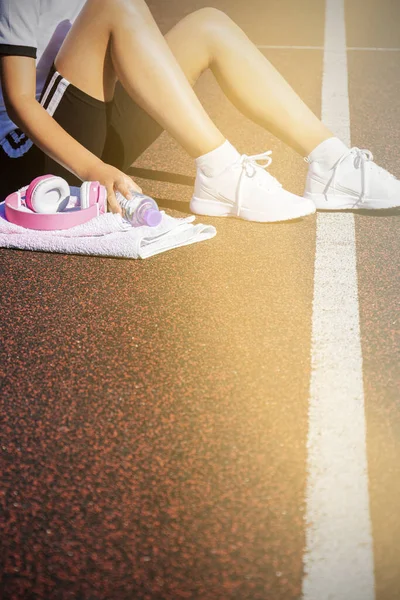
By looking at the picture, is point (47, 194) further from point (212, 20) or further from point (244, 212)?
point (212, 20)

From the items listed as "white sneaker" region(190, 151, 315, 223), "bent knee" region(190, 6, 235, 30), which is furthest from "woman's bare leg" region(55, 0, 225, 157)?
"bent knee" region(190, 6, 235, 30)

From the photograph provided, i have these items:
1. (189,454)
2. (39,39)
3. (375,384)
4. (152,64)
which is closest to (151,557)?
(189,454)

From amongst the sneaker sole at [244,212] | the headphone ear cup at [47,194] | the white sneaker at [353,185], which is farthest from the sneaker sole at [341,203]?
the headphone ear cup at [47,194]

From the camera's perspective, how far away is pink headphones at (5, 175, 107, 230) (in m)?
2.94

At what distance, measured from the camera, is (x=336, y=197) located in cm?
321

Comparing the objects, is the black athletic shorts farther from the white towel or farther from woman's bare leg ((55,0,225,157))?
the white towel

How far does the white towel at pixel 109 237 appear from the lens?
9.36 ft

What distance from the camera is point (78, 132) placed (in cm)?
311

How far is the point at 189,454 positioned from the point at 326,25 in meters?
7.18

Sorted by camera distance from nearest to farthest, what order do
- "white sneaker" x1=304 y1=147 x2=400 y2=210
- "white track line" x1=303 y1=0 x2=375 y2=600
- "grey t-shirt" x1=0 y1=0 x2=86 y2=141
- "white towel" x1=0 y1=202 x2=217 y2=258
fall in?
1. "white track line" x1=303 y1=0 x2=375 y2=600
2. "grey t-shirt" x1=0 y1=0 x2=86 y2=141
3. "white towel" x1=0 y1=202 x2=217 y2=258
4. "white sneaker" x1=304 y1=147 x2=400 y2=210

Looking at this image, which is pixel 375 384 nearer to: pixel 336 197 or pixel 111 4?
pixel 336 197

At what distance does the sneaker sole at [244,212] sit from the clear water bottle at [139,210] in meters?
0.30

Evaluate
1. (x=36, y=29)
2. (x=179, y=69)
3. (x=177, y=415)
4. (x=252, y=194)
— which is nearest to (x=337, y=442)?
(x=177, y=415)

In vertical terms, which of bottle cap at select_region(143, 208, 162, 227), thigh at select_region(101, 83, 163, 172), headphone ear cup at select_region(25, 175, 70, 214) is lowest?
bottle cap at select_region(143, 208, 162, 227)
